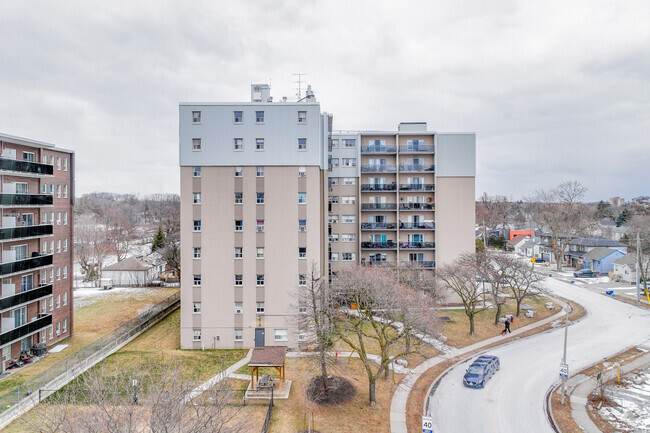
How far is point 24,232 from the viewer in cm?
2797

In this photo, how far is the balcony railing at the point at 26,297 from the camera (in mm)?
26167

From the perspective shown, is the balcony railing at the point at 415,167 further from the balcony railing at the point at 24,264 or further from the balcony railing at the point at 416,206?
the balcony railing at the point at 24,264

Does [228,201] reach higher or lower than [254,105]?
lower

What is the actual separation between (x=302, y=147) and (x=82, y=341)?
2597 centimetres

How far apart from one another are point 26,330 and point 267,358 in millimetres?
19779

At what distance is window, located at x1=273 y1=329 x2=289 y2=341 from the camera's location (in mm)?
30922

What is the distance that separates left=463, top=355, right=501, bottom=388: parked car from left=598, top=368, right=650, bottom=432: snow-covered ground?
6.01 m

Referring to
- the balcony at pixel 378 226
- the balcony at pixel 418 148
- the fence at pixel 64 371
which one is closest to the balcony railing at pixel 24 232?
the fence at pixel 64 371

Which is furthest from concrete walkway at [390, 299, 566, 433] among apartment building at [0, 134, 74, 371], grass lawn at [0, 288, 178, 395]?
apartment building at [0, 134, 74, 371]

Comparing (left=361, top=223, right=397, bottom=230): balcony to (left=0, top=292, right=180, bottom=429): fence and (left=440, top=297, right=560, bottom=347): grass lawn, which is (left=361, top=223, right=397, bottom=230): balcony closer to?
(left=440, top=297, right=560, bottom=347): grass lawn

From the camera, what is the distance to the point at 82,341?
32594 mm

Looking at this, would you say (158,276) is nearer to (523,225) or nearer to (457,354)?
(457,354)

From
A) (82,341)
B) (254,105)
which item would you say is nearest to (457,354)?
(254,105)

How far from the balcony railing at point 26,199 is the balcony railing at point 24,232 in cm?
180
